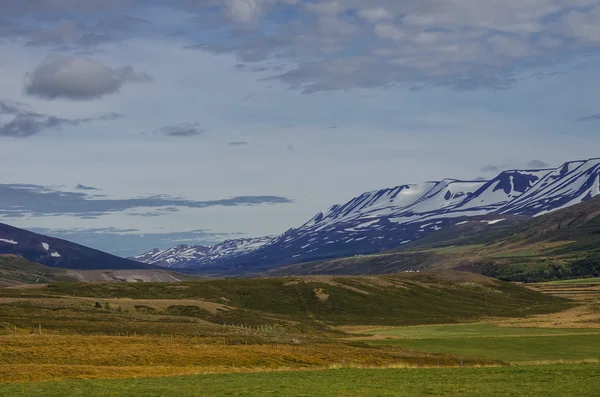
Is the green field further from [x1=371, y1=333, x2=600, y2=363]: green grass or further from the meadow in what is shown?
the meadow

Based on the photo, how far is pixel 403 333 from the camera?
12300cm

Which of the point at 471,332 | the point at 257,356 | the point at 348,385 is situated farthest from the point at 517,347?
the point at 348,385

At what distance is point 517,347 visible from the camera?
90.4 m

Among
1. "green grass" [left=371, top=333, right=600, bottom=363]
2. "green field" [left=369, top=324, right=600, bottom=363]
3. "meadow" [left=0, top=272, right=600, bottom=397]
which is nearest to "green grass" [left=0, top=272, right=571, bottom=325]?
"meadow" [left=0, top=272, right=600, bottom=397]

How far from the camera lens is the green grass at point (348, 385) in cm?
4019

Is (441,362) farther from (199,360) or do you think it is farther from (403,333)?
(403,333)

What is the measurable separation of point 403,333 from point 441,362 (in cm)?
5322

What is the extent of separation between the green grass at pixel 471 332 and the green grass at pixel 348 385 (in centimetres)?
5820

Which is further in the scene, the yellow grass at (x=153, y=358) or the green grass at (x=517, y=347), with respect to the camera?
the green grass at (x=517, y=347)

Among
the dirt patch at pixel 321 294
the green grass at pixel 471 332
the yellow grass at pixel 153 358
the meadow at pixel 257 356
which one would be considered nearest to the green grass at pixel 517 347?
the meadow at pixel 257 356

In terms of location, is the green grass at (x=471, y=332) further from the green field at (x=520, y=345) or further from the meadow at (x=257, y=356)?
the meadow at (x=257, y=356)

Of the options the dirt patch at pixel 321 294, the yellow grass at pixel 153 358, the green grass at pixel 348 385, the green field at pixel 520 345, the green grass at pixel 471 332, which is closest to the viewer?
the green grass at pixel 348 385

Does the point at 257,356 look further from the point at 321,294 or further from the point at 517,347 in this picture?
the point at 321,294

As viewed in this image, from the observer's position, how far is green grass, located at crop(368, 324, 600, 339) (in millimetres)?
112062
